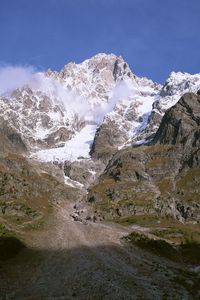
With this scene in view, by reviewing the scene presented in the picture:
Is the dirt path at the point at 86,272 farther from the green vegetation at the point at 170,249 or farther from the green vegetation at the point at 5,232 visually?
the green vegetation at the point at 5,232

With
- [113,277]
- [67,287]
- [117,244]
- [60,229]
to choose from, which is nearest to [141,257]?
[117,244]

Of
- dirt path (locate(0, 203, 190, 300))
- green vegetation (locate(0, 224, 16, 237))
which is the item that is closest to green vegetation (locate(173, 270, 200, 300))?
dirt path (locate(0, 203, 190, 300))

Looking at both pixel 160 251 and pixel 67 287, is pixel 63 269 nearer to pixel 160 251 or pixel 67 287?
pixel 67 287

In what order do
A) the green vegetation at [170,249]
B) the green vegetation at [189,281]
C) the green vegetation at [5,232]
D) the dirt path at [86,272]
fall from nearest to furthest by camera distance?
the dirt path at [86,272] < the green vegetation at [189,281] < the green vegetation at [170,249] < the green vegetation at [5,232]

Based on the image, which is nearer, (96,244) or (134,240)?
(96,244)

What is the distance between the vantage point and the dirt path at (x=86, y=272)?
76500 millimetres

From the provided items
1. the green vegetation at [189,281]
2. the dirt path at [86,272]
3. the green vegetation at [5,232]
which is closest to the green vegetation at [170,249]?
the dirt path at [86,272]

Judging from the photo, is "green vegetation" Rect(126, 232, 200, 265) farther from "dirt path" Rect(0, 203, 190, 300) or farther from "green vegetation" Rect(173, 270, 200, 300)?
"green vegetation" Rect(173, 270, 200, 300)

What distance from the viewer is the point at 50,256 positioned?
10738 centimetres

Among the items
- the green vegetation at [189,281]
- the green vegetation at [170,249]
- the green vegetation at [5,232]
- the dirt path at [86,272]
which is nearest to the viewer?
the dirt path at [86,272]

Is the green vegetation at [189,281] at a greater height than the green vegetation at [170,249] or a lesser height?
lesser

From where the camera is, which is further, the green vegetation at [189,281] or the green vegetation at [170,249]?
the green vegetation at [170,249]

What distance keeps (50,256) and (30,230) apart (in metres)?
49.8

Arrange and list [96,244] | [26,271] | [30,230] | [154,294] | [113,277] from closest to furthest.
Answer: [154,294], [113,277], [26,271], [96,244], [30,230]
